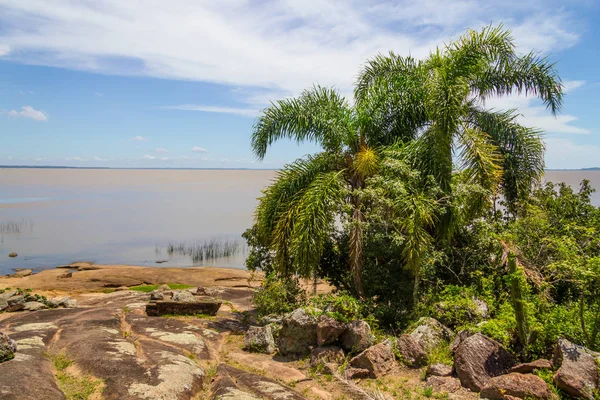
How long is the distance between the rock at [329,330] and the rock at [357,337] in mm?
171

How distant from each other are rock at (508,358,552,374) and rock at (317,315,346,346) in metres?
3.94

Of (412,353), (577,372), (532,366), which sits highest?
(577,372)

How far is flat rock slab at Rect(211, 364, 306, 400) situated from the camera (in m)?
8.07

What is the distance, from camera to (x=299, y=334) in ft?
37.0

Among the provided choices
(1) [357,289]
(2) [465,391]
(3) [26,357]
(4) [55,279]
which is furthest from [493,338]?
(4) [55,279]

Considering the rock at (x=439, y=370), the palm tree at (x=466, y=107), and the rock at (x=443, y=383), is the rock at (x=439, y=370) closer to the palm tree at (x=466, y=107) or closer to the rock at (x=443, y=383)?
the rock at (x=443, y=383)

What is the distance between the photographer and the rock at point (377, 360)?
957 cm

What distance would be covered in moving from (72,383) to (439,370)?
7.21 metres

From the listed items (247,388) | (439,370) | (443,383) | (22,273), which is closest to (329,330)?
(439,370)

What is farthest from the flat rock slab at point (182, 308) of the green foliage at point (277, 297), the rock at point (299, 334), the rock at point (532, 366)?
the rock at point (532, 366)

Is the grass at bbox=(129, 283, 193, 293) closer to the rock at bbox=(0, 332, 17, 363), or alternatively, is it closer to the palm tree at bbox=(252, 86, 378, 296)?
the palm tree at bbox=(252, 86, 378, 296)

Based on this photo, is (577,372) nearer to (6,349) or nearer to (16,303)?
(6,349)

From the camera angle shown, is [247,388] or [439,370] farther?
[439,370]

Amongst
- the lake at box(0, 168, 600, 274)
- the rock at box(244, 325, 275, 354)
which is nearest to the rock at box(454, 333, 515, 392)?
the rock at box(244, 325, 275, 354)
